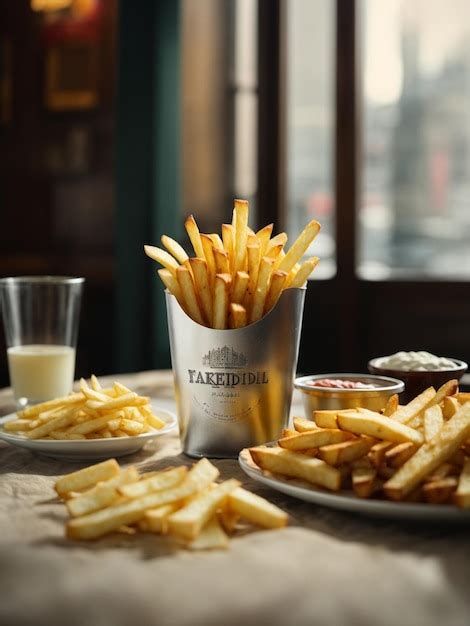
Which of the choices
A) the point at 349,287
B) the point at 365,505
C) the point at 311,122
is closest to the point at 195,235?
the point at 365,505

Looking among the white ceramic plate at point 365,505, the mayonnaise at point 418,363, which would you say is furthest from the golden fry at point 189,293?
the mayonnaise at point 418,363

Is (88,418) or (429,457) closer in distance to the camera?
(429,457)

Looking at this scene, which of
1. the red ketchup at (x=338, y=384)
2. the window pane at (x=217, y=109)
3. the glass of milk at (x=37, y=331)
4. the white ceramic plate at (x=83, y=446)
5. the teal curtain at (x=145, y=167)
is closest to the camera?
the white ceramic plate at (x=83, y=446)

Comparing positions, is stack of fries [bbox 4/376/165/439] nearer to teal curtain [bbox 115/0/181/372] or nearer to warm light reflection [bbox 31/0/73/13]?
teal curtain [bbox 115/0/181/372]

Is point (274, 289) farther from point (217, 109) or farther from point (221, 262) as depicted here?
point (217, 109)

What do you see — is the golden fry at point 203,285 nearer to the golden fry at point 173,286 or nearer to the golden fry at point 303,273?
the golden fry at point 173,286

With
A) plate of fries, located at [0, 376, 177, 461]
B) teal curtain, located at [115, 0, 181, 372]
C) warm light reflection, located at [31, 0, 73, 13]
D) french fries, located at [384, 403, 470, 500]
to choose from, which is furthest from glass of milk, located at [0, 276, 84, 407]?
warm light reflection, located at [31, 0, 73, 13]
